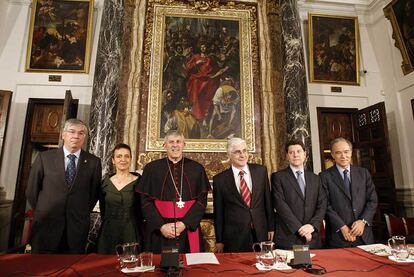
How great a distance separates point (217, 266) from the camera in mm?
1836

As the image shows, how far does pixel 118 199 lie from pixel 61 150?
76 cm

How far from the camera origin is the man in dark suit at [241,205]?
2.93m

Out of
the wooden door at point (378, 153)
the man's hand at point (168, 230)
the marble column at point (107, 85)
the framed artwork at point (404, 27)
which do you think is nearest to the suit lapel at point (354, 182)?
the man's hand at point (168, 230)

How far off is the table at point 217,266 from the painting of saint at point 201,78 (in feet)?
12.6

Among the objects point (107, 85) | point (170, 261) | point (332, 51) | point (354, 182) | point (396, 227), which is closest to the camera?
point (170, 261)

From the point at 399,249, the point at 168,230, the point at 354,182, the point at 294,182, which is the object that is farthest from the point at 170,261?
the point at 354,182

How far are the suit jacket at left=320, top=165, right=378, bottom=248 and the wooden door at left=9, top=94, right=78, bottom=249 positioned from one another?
4.99 metres

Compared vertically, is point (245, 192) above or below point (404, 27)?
below

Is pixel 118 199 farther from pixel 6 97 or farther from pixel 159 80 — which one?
pixel 6 97

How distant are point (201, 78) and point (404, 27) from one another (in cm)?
430

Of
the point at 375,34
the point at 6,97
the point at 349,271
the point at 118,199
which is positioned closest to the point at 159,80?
the point at 6,97

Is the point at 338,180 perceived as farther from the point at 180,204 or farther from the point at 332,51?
the point at 332,51

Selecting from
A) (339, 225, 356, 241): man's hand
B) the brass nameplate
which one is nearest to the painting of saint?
the brass nameplate

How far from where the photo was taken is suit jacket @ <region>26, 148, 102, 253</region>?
274 cm
